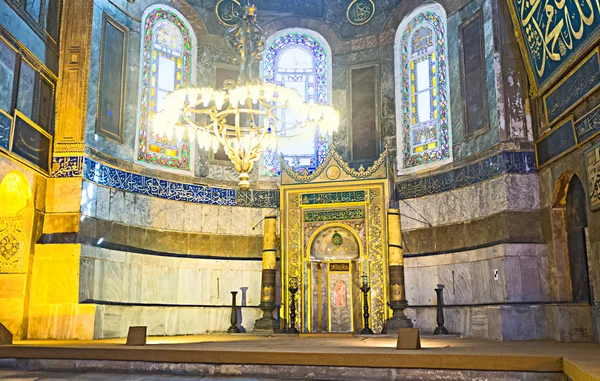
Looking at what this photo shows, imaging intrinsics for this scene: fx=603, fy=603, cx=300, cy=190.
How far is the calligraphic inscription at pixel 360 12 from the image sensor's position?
12.9 m

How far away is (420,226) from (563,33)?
4627mm

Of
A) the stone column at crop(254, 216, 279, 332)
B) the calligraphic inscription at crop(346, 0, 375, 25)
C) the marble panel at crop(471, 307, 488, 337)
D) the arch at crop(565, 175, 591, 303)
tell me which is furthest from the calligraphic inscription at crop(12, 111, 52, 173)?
the arch at crop(565, 175, 591, 303)

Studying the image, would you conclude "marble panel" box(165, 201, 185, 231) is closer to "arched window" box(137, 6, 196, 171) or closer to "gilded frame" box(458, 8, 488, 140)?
"arched window" box(137, 6, 196, 171)

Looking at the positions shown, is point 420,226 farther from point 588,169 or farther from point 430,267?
point 588,169

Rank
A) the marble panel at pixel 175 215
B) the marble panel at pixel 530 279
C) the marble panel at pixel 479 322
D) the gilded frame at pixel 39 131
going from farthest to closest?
1. the marble panel at pixel 175 215
2. the marble panel at pixel 479 322
3. the marble panel at pixel 530 279
4. the gilded frame at pixel 39 131

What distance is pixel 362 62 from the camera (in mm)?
12633

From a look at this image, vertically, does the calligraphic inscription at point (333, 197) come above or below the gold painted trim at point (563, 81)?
below

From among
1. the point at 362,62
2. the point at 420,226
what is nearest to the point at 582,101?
the point at 420,226

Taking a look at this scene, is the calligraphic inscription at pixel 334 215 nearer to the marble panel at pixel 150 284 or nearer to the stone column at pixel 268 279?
the stone column at pixel 268 279

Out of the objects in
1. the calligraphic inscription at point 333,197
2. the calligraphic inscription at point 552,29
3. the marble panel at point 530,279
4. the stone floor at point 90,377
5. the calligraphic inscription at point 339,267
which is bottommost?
the stone floor at point 90,377

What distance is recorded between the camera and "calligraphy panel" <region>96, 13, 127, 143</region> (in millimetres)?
10336

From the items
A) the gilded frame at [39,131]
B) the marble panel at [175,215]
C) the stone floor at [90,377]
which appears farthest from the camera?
the marble panel at [175,215]

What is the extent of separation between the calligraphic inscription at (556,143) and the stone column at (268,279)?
192 inches

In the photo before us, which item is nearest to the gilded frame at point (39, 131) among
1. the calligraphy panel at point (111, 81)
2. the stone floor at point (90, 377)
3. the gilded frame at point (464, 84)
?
the calligraphy panel at point (111, 81)
